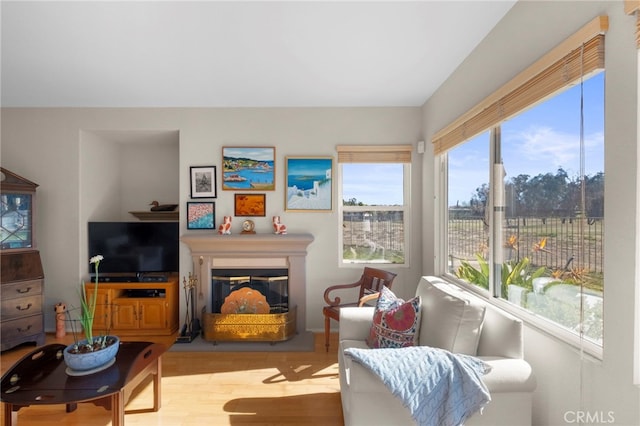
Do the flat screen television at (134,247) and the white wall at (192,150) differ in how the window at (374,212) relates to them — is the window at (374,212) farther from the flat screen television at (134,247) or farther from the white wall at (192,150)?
the flat screen television at (134,247)

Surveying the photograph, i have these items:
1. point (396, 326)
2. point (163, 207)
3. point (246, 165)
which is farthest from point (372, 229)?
point (163, 207)

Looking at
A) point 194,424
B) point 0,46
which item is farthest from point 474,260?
point 0,46

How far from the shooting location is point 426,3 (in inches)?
76.4

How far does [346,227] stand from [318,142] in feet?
3.52

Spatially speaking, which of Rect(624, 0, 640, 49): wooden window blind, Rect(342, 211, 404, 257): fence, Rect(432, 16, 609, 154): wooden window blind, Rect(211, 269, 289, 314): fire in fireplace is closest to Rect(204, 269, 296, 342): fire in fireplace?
Rect(211, 269, 289, 314): fire in fireplace

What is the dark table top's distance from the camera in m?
1.73

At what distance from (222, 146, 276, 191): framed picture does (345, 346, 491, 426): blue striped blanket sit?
105 inches

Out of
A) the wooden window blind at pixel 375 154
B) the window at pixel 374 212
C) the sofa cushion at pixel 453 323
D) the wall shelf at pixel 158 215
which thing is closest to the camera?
the sofa cushion at pixel 453 323

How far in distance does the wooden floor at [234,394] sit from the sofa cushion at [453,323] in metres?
0.89

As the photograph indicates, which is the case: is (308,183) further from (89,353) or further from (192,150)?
(89,353)

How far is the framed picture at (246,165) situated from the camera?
3.82 m

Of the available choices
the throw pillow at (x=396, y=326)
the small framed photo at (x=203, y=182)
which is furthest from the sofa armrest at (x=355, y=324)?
the small framed photo at (x=203, y=182)

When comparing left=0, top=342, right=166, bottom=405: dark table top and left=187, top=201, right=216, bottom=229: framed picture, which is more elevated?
left=187, top=201, right=216, bottom=229: framed picture

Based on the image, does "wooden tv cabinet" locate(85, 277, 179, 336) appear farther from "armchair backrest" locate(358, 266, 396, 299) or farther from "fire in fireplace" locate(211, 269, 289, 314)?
"armchair backrest" locate(358, 266, 396, 299)
